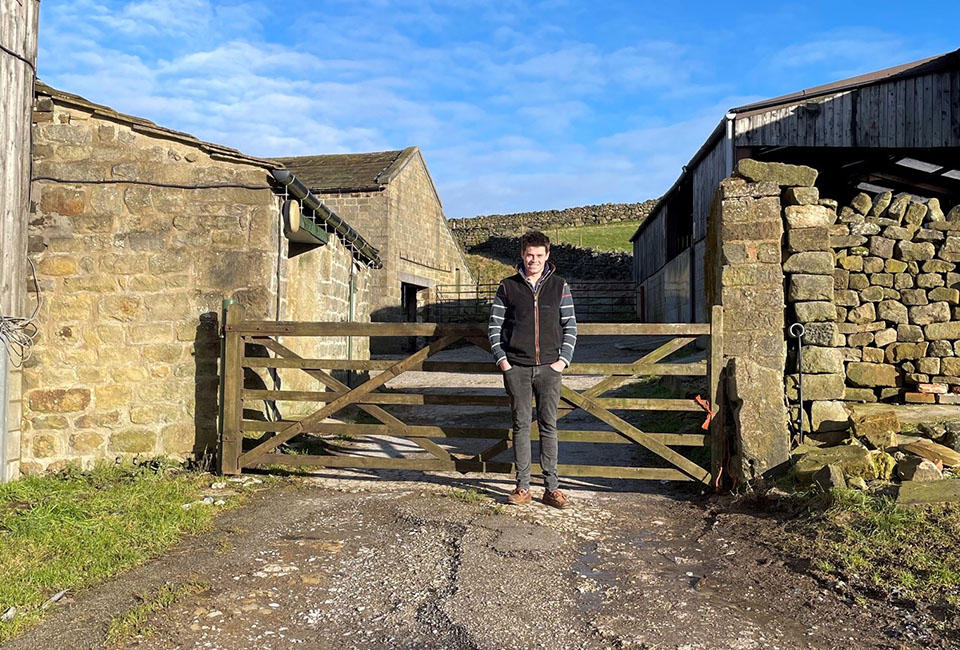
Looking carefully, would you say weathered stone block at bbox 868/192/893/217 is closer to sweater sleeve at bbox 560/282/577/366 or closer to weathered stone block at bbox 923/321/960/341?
weathered stone block at bbox 923/321/960/341

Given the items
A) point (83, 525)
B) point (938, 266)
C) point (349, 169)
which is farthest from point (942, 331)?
point (349, 169)

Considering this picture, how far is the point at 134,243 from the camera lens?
6164mm

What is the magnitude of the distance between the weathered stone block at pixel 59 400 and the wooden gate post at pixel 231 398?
52.9 inches

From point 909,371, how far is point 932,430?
1.48 m

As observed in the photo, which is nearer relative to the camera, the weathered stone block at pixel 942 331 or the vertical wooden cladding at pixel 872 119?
the weathered stone block at pixel 942 331

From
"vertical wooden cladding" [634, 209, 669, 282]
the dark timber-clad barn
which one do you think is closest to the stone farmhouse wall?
"vertical wooden cladding" [634, 209, 669, 282]

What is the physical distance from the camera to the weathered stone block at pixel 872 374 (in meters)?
6.82

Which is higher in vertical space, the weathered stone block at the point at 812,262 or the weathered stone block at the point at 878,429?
the weathered stone block at the point at 812,262

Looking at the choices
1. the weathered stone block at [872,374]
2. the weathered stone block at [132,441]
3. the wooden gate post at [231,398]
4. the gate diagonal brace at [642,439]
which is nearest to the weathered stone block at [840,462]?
the gate diagonal brace at [642,439]

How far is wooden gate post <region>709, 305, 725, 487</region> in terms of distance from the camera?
17.2ft

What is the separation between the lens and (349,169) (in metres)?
21.7

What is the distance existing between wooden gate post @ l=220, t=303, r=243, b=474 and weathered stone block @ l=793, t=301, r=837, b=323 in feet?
15.9

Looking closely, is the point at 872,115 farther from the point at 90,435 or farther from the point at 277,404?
the point at 90,435

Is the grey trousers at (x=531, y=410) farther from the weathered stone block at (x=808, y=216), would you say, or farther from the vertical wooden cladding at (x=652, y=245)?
the vertical wooden cladding at (x=652, y=245)
